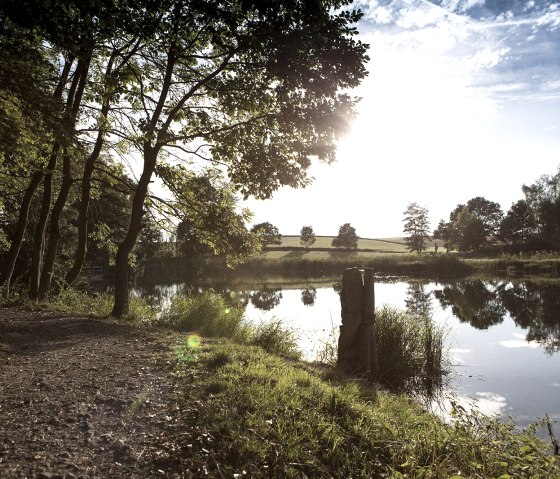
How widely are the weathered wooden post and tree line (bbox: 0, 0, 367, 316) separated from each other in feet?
11.4

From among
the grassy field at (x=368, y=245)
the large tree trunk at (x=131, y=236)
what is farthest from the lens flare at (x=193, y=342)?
the grassy field at (x=368, y=245)

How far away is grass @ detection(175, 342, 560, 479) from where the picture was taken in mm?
4098

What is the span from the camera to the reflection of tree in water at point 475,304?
19531 mm

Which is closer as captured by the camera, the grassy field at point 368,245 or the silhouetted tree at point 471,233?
the silhouetted tree at point 471,233

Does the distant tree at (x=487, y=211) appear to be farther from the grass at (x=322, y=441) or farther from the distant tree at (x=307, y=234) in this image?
the grass at (x=322, y=441)

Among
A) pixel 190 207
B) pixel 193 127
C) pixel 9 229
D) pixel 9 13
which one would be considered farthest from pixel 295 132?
pixel 9 229

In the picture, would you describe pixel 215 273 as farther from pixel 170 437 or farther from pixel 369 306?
pixel 170 437

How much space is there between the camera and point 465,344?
14602mm

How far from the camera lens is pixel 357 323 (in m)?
9.34

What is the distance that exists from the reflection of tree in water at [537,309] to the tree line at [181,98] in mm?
Result: 10929

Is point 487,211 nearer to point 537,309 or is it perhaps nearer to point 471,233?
point 471,233

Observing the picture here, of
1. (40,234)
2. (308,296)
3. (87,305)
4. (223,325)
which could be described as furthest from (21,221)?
(308,296)

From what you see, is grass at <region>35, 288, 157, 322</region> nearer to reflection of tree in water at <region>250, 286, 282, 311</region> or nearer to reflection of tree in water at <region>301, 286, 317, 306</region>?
reflection of tree in water at <region>250, 286, 282, 311</region>

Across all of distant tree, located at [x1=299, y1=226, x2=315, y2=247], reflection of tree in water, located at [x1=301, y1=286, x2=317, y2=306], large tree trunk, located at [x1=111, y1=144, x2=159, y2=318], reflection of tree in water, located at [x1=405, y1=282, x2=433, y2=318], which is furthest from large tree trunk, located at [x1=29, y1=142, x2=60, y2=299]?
distant tree, located at [x1=299, y1=226, x2=315, y2=247]
